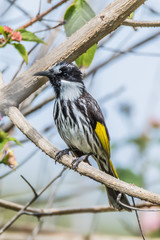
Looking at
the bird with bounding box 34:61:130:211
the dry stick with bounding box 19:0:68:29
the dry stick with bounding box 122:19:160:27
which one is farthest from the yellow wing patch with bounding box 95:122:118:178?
the dry stick with bounding box 19:0:68:29

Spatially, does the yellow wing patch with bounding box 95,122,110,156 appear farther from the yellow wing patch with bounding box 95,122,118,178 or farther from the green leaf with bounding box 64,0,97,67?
the green leaf with bounding box 64,0,97,67

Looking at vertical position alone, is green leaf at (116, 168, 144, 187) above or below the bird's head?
below

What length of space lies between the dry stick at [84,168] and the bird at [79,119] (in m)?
0.78

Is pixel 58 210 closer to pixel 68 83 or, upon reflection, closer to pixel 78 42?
pixel 68 83

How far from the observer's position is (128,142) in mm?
4062

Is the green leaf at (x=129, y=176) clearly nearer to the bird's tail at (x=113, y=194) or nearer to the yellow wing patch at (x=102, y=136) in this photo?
the bird's tail at (x=113, y=194)

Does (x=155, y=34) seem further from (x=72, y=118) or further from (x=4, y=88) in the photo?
(x=4, y=88)

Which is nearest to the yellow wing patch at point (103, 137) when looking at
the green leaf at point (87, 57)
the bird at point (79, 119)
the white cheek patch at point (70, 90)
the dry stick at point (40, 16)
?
the bird at point (79, 119)

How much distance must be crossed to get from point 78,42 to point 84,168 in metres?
0.85

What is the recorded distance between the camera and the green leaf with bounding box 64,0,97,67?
2.92m

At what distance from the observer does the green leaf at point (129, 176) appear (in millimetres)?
3463

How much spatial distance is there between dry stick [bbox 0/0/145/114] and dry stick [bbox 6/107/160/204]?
0.10m

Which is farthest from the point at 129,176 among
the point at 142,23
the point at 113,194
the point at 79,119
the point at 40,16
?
the point at 40,16

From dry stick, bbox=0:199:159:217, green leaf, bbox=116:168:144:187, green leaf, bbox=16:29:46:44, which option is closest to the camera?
green leaf, bbox=16:29:46:44
